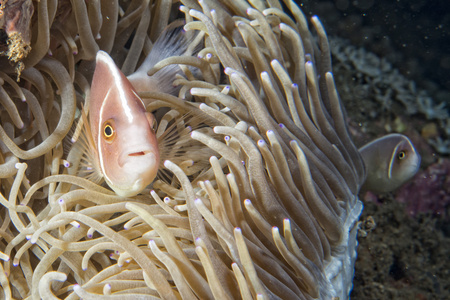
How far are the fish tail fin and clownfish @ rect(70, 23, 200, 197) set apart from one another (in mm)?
329

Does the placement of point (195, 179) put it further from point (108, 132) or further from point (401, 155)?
point (401, 155)

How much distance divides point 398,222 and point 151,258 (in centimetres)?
228

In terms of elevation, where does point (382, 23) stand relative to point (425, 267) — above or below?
above

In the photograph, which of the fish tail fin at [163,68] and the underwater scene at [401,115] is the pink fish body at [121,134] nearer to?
the fish tail fin at [163,68]

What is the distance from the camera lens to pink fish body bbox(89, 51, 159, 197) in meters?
1.14

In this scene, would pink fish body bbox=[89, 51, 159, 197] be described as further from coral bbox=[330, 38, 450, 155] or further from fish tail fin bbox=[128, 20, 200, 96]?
coral bbox=[330, 38, 450, 155]

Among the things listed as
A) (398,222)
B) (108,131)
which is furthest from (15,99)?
(398,222)

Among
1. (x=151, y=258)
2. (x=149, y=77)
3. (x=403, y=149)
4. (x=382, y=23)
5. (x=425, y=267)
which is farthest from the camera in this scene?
(x=382, y=23)

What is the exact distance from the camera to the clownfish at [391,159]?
7.68 feet

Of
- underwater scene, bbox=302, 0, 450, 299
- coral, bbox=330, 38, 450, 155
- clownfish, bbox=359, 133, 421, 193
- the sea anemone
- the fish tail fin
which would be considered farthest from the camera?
coral, bbox=330, 38, 450, 155

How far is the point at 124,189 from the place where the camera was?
4.07 ft

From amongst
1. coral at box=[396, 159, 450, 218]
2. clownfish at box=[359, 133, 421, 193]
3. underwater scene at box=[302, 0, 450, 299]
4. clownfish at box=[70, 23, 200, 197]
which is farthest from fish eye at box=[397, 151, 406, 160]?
clownfish at box=[70, 23, 200, 197]

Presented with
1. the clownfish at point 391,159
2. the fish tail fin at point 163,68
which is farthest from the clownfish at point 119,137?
the clownfish at point 391,159

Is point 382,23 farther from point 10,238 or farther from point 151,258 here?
point 10,238
